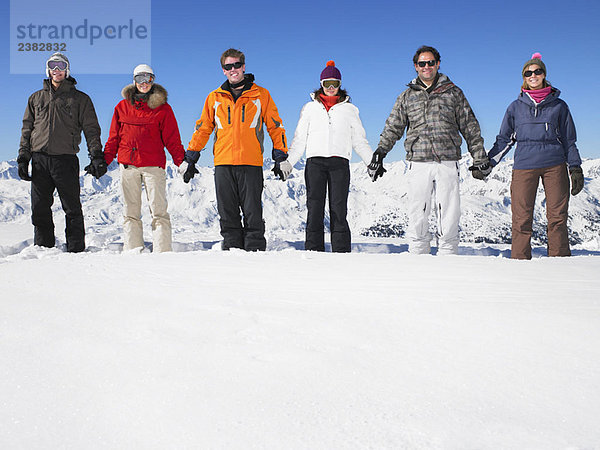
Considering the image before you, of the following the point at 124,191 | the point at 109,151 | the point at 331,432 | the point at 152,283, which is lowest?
the point at 331,432

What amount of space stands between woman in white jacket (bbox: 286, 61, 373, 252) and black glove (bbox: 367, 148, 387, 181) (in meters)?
0.10

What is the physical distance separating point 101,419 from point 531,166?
5.09m

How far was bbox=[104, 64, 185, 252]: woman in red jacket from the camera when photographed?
5879mm

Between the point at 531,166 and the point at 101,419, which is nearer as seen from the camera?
the point at 101,419

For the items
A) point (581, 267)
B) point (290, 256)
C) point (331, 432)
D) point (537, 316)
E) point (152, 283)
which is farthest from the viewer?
point (290, 256)

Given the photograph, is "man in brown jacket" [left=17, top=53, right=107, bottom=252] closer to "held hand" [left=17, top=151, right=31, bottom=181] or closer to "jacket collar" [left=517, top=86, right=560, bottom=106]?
"held hand" [left=17, top=151, right=31, bottom=181]

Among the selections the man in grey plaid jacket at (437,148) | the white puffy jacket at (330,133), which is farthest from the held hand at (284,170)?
the man in grey plaid jacket at (437,148)

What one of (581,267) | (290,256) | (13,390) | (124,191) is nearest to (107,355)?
(13,390)

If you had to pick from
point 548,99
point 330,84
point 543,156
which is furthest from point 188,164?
point 548,99

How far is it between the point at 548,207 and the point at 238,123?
3523 millimetres

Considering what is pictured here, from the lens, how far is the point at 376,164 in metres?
5.86

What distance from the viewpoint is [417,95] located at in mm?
5562

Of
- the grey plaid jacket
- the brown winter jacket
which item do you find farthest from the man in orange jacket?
the grey plaid jacket

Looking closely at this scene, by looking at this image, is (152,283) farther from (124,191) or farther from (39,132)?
(39,132)
